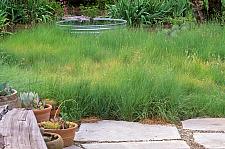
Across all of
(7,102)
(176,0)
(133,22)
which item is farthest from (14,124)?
(176,0)

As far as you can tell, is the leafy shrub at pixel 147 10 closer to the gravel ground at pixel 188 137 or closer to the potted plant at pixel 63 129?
the gravel ground at pixel 188 137

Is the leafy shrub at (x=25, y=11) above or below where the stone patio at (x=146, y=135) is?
above

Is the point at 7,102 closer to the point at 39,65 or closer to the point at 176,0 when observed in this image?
the point at 39,65

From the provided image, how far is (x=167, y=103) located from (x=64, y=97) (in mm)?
836

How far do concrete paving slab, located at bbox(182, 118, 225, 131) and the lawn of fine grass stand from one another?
0.13m

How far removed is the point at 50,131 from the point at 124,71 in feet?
4.89

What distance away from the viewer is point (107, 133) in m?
4.43

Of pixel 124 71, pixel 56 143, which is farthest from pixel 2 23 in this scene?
pixel 56 143

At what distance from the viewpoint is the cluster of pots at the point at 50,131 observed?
3.70 m

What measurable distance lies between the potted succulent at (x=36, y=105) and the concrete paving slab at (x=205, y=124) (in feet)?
3.58

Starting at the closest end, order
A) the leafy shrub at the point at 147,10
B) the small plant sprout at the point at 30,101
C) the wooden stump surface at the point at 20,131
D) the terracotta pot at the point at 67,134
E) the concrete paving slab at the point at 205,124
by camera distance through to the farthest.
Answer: the wooden stump surface at the point at 20,131 < the terracotta pot at the point at 67,134 < the small plant sprout at the point at 30,101 < the concrete paving slab at the point at 205,124 < the leafy shrub at the point at 147,10

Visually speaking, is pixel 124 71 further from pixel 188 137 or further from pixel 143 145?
pixel 143 145

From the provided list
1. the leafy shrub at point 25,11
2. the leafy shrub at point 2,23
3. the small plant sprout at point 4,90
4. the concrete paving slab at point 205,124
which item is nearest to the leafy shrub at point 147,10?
the leafy shrub at point 25,11

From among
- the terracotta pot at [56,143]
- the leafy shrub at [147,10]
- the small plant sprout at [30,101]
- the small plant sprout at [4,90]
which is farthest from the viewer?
the leafy shrub at [147,10]
